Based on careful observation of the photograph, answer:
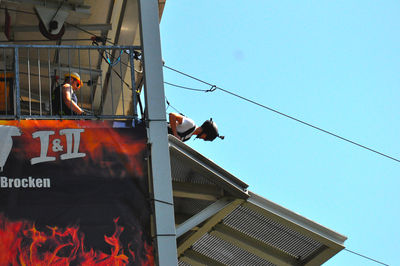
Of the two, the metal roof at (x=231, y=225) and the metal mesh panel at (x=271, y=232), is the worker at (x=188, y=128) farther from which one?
the metal mesh panel at (x=271, y=232)

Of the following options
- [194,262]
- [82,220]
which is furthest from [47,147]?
[194,262]

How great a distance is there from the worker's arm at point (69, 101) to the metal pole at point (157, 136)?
91 cm

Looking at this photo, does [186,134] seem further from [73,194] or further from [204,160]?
[73,194]

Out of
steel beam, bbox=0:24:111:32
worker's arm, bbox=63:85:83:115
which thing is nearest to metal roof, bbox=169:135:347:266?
worker's arm, bbox=63:85:83:115

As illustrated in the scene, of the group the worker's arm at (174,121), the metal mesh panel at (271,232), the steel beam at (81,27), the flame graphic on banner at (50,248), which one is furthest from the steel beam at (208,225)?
the steel beam at (81,27)

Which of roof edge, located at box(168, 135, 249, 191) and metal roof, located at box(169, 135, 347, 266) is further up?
roof edge, located at box(168, 135, 249, 191)

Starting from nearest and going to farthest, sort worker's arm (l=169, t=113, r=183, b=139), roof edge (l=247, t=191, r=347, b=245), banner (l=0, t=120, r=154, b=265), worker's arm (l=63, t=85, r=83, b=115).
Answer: banner (l=0, t=120, r=154, b=265) → worker's arm (l=63, t=85, r=83, b=115) → worker's arm (l=169, t=113, r=183, b=139) → roof edge (l=247, t=191, r=347, b=245)

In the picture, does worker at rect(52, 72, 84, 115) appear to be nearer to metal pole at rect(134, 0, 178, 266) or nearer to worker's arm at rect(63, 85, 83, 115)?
worker's arm at rect(63, 85, 83, 115)

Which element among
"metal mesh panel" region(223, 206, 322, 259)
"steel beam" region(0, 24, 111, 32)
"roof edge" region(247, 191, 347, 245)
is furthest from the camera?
"steel beam" region(0, 24, 111, 32)

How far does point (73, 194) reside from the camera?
9062mm

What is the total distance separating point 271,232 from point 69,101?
13.1 feet

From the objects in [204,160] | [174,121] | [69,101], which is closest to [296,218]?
[204,160]

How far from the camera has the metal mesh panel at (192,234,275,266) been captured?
1252cm

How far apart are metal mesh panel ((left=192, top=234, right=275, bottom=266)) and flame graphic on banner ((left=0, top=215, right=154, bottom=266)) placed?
12.1 ft
